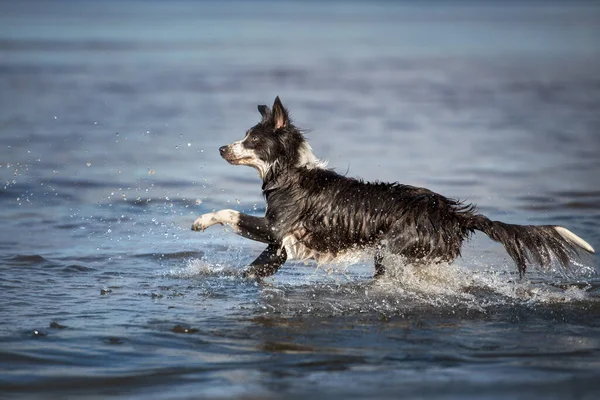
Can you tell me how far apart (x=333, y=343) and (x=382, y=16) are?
125 ft

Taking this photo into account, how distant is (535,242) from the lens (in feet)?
26.3

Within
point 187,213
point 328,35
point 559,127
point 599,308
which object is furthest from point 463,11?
point 599,308

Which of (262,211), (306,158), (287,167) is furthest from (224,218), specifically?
(262,211)

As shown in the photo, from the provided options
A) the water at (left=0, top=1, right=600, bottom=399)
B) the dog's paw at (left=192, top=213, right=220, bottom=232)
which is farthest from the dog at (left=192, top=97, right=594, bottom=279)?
the water at (left=0, top=1, right=600, bottom=399)

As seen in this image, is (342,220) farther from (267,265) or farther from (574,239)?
(574,239)

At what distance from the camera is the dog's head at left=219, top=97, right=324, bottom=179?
28.3 ft

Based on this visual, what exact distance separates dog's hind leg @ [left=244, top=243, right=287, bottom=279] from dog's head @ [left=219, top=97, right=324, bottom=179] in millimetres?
717

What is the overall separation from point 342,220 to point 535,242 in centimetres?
154

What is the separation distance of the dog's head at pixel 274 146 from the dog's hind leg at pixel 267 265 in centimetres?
72

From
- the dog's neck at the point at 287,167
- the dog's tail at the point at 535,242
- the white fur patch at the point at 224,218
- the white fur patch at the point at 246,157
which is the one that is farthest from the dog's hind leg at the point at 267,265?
the dog's tail at the point at 535,242

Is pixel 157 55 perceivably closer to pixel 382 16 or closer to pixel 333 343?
pixel 382 16

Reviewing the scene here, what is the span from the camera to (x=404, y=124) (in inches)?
714

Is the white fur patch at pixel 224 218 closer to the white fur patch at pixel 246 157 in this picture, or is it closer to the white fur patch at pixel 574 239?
the white fur patch at pixel 246 157

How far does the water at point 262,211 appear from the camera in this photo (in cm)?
643
